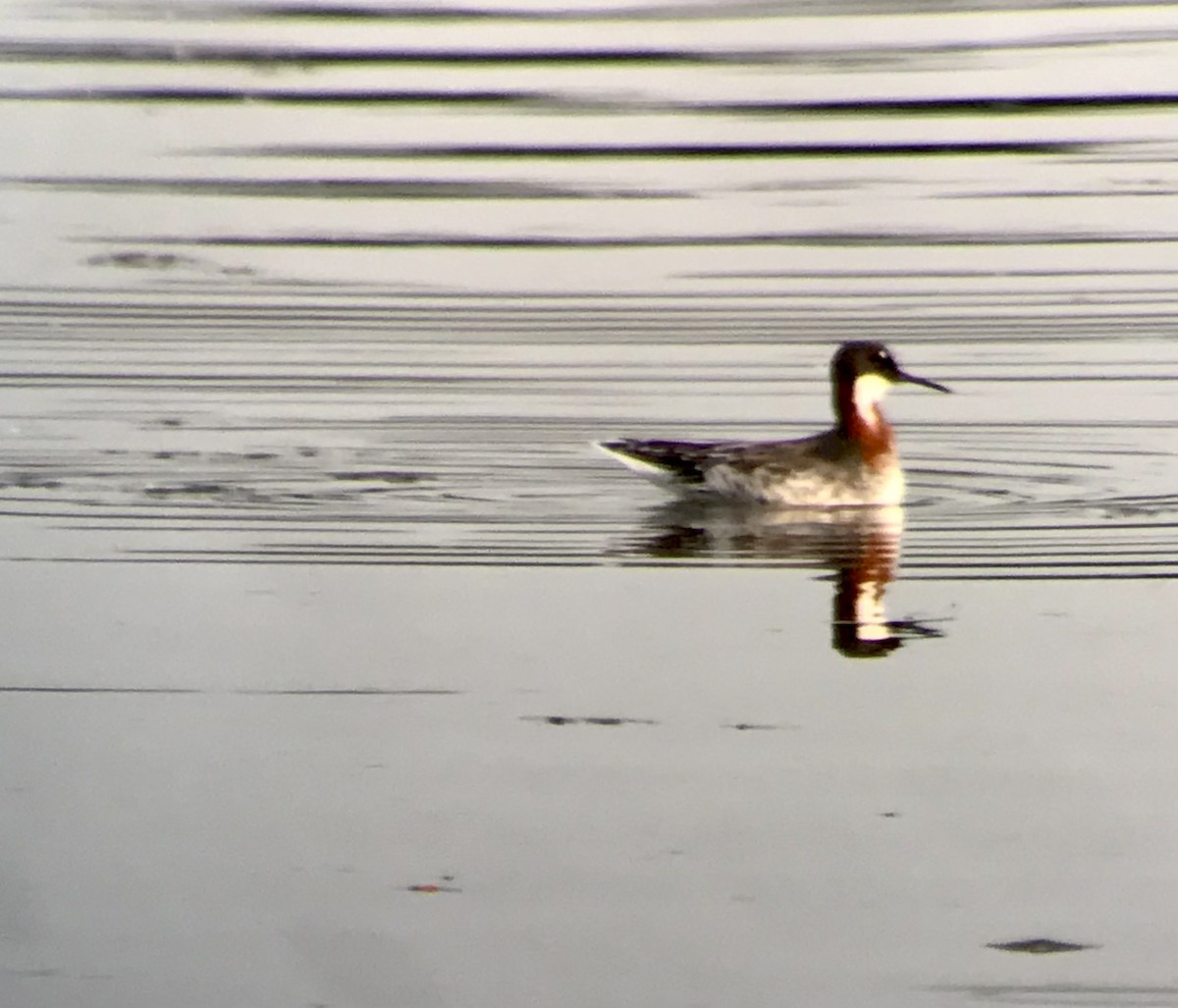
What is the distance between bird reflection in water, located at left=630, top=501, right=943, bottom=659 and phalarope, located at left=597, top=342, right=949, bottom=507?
0.06m

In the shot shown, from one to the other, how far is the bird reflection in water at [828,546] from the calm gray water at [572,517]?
35 mm

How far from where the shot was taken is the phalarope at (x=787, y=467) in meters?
10.7

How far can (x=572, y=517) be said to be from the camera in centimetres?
1025

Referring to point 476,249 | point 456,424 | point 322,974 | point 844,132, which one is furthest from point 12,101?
point 844,132

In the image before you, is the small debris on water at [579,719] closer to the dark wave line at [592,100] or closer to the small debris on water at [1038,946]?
the small debris on water at [1038,946]

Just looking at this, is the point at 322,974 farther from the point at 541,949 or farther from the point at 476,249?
the point at 476,249

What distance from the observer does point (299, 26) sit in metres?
13.8

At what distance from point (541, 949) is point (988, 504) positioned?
16.5 feet

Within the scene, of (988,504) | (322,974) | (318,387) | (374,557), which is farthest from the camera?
(318,387)

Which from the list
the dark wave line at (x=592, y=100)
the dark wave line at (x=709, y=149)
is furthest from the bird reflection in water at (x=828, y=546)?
the dark wave line at (x=709, y=149)

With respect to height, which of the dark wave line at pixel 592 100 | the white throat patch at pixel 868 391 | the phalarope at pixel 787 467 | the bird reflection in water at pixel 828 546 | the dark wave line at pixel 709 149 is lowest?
the bird reflection in water at pixel 828 546

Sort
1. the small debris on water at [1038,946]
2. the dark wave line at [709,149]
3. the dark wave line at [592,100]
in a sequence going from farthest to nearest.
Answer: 1. the dark wave line at [709,149]
2. the dark wave line at [592,100]
3. the small debris on water at [1038,946]

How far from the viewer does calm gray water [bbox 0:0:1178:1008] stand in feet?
19.6

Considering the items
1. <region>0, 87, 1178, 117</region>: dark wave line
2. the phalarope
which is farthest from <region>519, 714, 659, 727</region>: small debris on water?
the phalarope
